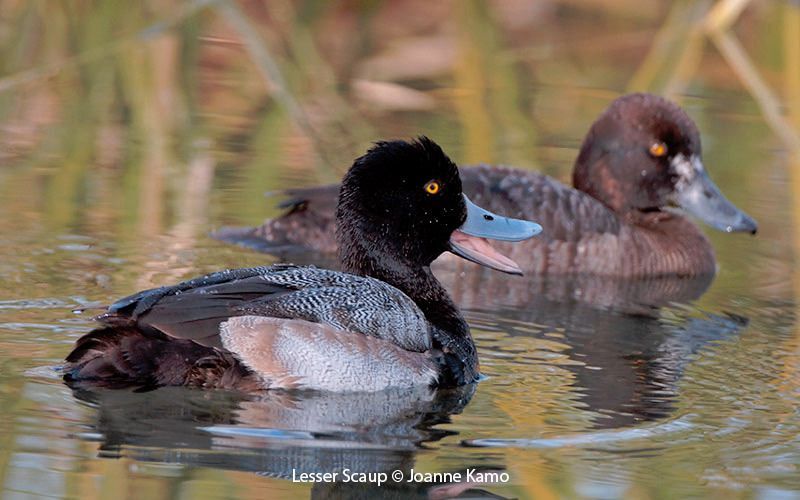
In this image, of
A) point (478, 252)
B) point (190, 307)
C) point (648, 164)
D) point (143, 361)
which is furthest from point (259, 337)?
point (648, 164)

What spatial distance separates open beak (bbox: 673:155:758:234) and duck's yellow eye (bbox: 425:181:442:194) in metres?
3.12

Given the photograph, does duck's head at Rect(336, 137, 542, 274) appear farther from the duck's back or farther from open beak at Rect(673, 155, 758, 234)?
open beak at Rect(673, 155, 758, 234)

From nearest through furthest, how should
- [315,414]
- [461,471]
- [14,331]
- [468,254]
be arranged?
1. [461,471]
2. [315,414]
3. [14,331]
4. [468,254]

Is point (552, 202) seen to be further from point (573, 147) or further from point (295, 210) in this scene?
point (573, 147)

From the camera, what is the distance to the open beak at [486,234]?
7.30m

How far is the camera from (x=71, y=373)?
6.05 m

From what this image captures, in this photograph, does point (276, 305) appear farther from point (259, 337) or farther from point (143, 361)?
point (143, 361)

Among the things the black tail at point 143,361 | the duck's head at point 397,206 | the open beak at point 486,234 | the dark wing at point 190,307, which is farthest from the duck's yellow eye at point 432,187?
the black tail at point 143,361

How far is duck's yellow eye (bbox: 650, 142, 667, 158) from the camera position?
32.3 ft

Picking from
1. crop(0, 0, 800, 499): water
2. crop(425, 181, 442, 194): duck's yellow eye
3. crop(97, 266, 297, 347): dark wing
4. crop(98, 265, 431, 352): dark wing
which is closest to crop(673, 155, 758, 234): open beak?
crop(0, 0, 800, 499): water

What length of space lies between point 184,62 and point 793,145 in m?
5.52

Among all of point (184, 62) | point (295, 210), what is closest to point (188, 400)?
point (295, 210)

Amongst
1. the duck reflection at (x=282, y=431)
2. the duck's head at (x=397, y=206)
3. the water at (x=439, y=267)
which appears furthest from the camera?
the duck's head at (x=397, y=206)

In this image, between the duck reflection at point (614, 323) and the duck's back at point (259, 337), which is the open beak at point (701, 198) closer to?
the duck reflection at point (614, 323)
